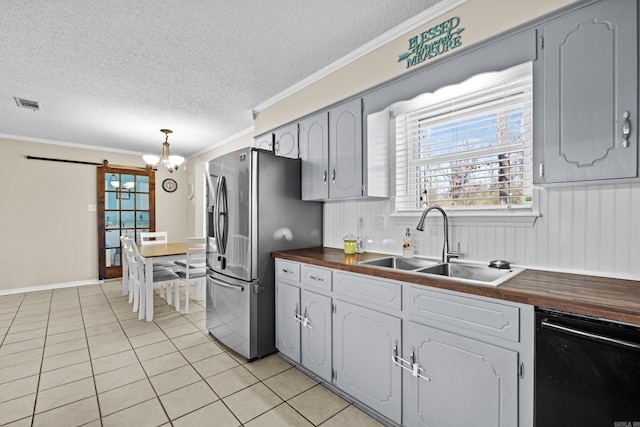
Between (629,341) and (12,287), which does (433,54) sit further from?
(12,287)

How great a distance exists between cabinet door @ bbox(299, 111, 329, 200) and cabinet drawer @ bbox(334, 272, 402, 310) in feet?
2.90

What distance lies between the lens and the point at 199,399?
1973mm

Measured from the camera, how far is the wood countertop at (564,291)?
1.00 metres

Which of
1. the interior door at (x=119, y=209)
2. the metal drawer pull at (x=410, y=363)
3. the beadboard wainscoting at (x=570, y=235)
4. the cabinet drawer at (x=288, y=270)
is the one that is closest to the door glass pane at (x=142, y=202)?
the interior door at (x=119, y=209)

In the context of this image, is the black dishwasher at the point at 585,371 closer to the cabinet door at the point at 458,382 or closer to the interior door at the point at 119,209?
the cabinet door at the point at 458,382

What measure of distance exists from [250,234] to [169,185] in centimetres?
476

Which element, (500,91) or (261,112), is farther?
(261,112)

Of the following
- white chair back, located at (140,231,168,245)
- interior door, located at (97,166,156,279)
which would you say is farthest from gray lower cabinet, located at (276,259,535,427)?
interior door, located at (97,166,156,279)

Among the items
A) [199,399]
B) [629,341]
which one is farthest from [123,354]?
[629,341]

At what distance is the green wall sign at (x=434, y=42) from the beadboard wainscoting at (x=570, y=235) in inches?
41.6

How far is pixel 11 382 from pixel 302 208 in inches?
101

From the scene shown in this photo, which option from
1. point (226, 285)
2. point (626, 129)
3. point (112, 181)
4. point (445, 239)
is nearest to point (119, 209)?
point (112, 181)

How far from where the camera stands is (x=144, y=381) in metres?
2.20

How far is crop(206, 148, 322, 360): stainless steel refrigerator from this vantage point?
96.7 inches
